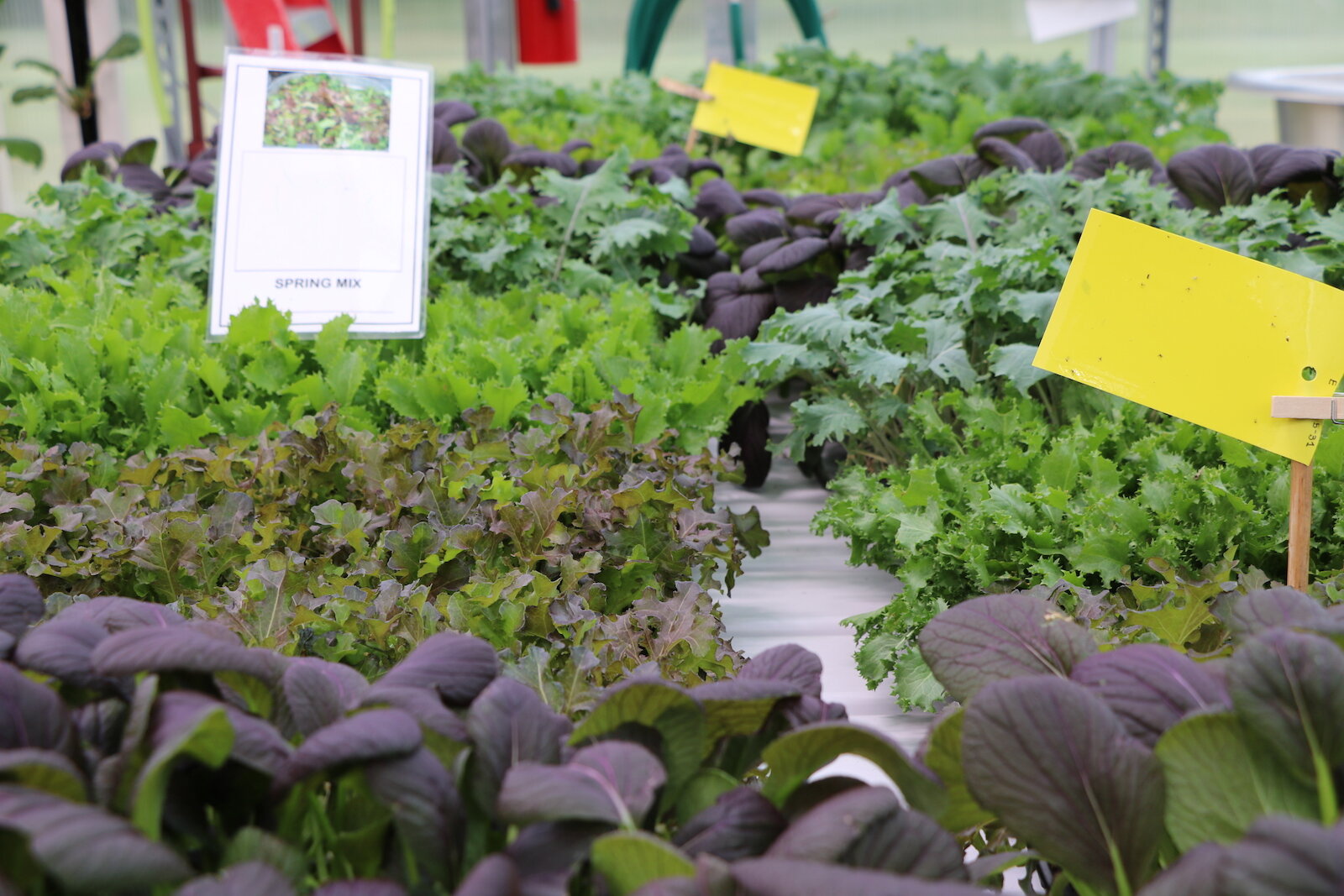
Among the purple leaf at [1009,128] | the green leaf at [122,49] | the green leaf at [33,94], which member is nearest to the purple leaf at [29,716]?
the purple leaf at [1009,128]

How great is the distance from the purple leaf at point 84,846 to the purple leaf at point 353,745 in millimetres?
67

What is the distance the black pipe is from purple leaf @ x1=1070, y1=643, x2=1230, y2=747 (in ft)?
18.0

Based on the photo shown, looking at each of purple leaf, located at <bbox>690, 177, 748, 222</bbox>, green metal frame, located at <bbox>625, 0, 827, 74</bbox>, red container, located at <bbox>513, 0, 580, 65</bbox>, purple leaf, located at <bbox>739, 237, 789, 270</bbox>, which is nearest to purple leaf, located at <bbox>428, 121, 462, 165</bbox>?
purple leaf, located at <bbox>690, 177, 748, 222</bbox>

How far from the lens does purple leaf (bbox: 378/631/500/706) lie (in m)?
0.68

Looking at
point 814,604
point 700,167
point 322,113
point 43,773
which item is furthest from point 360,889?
point 700,167

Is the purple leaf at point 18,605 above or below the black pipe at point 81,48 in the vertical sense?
below

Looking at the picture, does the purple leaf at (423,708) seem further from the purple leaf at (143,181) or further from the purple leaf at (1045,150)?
the purple leaf at (143,181)

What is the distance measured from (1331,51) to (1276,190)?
9093mm

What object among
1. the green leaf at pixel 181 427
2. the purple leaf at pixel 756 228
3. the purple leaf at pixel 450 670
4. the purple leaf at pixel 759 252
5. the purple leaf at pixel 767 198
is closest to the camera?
the purple leaf at pixel 450 670

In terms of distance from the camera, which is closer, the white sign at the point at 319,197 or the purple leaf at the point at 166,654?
the purple leaf at the point at 166,654

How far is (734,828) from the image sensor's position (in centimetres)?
61

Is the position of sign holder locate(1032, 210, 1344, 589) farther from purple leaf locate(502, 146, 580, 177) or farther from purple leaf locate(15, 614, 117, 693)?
purple leaf locate(502, 146, 580, 177)

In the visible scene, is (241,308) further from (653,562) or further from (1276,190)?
(1276,190)

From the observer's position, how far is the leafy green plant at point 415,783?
523 mm
